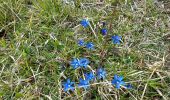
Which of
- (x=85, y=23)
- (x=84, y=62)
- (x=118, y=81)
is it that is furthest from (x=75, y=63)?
(x=85, y=23)

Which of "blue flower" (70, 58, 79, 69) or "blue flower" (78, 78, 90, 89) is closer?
"blue flower" (78, 78, 90, 89)

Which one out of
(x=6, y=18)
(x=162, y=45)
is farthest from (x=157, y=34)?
(x=6, y=18)

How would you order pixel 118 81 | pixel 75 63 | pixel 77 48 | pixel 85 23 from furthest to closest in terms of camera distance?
1. pixel 85 23
2. pixel 77 48
3. pixel 75 63
4. pixel 118 81

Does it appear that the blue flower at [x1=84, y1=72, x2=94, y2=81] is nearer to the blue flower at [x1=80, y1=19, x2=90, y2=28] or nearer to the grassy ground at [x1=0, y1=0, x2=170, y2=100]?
the grassy ground at [x1=0, y1=0, x2=170, y2=100]

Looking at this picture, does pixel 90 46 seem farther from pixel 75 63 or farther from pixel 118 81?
pixel 118 81

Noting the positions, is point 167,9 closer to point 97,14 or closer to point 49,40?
point 97,14

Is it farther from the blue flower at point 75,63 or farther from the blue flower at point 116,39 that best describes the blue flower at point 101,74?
the blue flower at point 116,39

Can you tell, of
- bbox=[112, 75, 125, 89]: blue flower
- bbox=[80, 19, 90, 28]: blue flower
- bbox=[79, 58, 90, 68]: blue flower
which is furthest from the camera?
bbox=[80, 19, 90, 28]: blue flower

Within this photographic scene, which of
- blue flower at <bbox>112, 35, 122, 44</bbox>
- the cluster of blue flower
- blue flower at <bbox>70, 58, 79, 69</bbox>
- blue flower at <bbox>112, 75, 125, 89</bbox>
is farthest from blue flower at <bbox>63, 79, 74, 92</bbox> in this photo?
blue flower at <bbox>112, 35, 122, 44</bbox>
